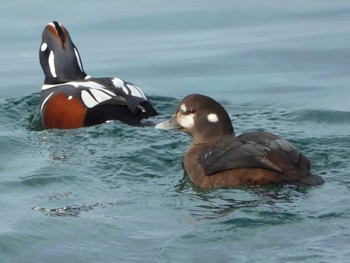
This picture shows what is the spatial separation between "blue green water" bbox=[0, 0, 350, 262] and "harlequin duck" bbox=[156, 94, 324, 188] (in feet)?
0.38

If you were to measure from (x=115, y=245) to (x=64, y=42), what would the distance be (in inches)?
211

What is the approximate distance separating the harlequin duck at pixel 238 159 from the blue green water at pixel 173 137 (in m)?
0.11

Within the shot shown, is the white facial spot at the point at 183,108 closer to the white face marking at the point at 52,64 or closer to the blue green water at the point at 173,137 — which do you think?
the blue green water at the point at 173,137

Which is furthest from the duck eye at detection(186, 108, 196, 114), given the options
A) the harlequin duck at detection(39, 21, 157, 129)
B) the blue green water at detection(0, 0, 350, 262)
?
the harlequin duck at detection(39, 21, 157, 129)

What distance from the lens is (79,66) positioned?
44.4 feet

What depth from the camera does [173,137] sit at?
38.9 ft

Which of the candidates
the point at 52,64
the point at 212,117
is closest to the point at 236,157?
the point at 212,117

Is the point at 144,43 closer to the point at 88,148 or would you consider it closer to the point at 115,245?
the point at 88,148

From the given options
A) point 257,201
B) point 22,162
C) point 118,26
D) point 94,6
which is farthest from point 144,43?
point 257,201

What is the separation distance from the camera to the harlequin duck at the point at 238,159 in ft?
32.1

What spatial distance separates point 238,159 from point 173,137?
2070 millimetres

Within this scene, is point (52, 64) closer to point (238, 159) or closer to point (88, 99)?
point (88, 99)

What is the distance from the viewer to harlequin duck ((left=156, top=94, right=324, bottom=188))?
385 inches

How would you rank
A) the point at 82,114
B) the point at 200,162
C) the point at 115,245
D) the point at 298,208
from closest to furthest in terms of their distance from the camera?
the point at 115,245, the point at 298,208, the point at 200,162, the point at 82,114
